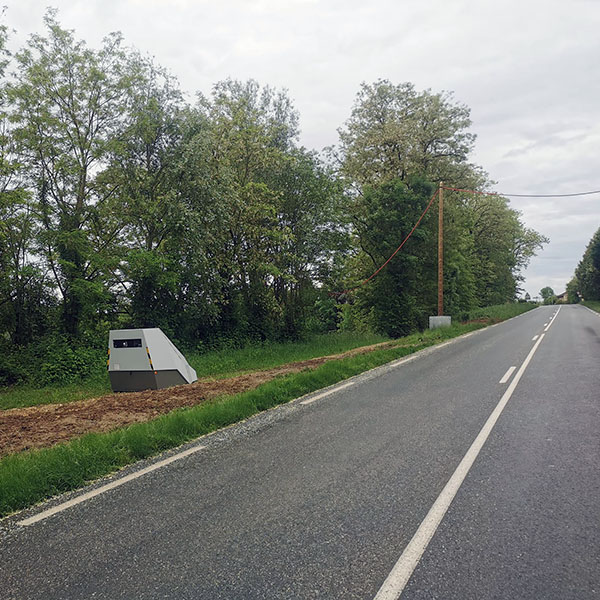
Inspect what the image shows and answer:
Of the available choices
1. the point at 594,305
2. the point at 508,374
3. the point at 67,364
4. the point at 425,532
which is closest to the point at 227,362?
the point at 67,364

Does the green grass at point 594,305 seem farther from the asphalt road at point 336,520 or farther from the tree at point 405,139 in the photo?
the asphalt road at point 336,520

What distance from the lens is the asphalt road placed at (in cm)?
→ 264

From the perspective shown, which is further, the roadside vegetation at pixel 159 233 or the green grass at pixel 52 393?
the roadside vegetation at pixel 159 233

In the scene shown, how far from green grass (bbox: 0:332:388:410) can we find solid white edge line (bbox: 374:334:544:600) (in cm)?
1024

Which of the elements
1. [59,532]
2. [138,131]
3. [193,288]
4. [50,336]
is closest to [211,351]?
[193,288]

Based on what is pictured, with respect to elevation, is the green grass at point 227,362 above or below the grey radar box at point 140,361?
below

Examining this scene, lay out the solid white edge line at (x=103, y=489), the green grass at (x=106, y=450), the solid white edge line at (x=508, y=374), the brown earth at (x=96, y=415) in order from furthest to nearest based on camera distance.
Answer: the solid white edge line at (x=508, y=374)
the brown earth at (x=96, y=415)
the green grass at (x=106, y=450)
the solid white edge line at (x=103, y=489)

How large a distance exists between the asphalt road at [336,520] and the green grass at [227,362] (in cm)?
863

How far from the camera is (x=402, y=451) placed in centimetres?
489

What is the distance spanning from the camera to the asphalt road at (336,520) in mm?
2637

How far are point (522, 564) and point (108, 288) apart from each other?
16.6 metres

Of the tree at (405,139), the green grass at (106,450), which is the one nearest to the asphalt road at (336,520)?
the green grass at (106,450)

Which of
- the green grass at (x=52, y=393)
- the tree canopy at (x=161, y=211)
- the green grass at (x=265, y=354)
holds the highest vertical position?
the tree canopy at (x=161, y=211)

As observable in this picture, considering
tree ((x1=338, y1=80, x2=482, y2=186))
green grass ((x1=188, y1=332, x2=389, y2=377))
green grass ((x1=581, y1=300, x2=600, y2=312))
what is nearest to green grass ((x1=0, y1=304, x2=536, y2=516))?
green grass ((x1=188, y1=332, x2=389, y2=377))
